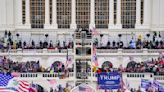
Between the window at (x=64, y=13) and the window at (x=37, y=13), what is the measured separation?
2.00m

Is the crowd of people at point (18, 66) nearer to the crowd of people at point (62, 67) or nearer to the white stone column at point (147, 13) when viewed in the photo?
the crowd of people at point (62, 67)

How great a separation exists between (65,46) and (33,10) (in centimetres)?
1409

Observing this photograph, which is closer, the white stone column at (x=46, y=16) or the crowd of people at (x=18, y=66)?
the crowd of people at (x=18, y=66)

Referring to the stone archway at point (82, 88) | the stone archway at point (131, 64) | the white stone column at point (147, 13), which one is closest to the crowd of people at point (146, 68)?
the stone archway at point (131, 64)

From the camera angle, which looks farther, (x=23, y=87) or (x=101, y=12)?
(x=101, y=12)

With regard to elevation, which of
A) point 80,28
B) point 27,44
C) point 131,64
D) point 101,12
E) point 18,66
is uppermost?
point 101,12

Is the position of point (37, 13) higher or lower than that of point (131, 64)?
higher

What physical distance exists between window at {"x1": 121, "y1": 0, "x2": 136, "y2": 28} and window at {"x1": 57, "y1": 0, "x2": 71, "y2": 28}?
672 centimetres

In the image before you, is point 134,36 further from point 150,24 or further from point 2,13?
point 2,13

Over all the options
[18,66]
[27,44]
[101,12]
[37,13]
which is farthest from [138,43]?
[18,66]

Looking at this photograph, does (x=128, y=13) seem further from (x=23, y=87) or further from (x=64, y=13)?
(x=23, y=87)

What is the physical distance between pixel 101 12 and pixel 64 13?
462 cm

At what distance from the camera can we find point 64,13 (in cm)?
11169

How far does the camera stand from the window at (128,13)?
4365 inches
